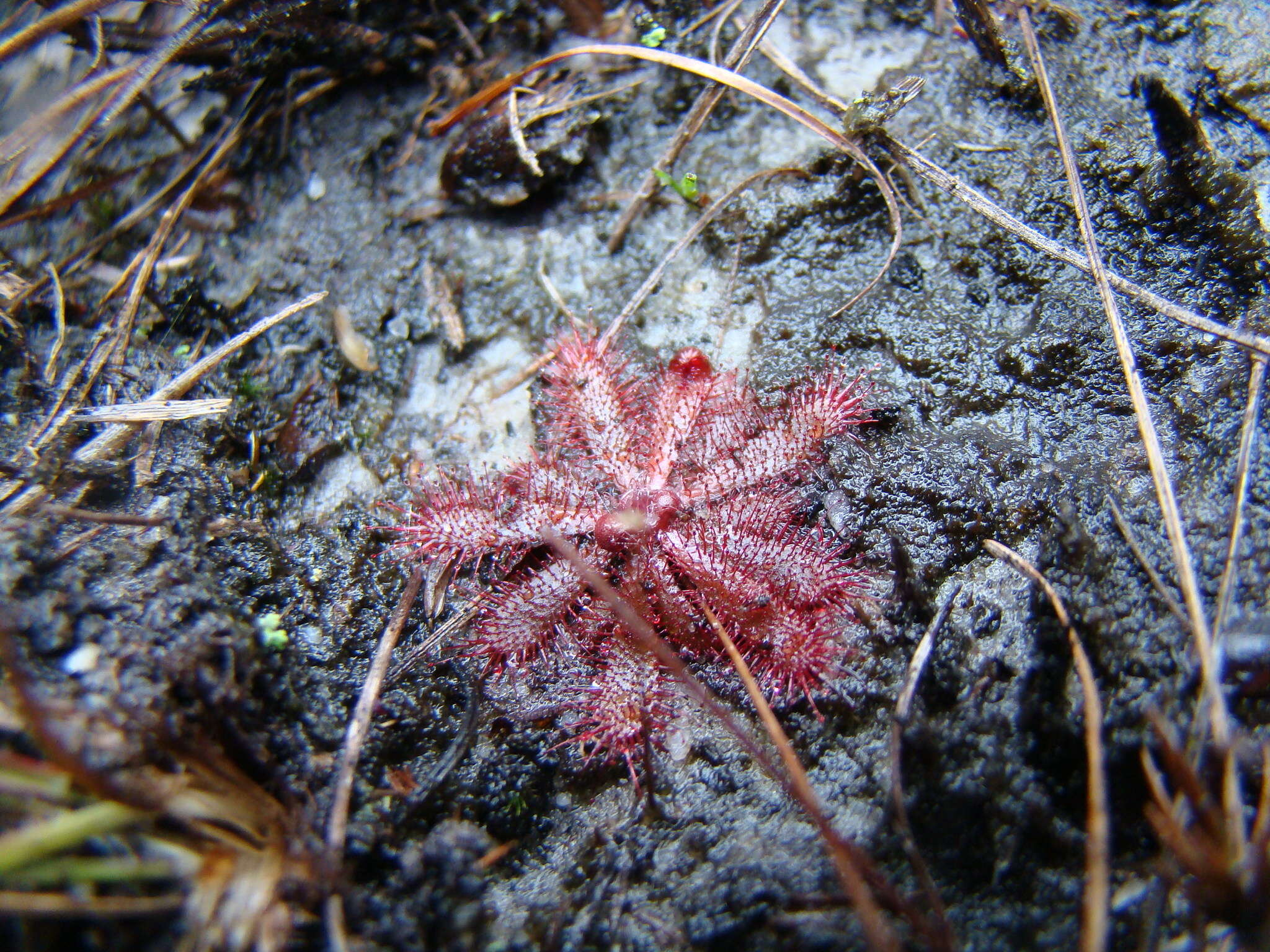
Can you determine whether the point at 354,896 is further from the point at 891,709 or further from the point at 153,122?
the point at 153,122

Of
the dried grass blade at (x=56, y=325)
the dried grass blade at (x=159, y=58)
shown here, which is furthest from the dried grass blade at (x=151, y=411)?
the dried grass blade at (x=159, y=58)

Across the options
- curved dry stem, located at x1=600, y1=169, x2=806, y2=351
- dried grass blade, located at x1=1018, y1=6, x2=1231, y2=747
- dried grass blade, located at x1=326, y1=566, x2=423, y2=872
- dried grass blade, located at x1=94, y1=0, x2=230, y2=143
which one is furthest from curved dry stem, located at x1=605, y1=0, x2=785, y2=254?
dried grass blade, located at x1=94, y1=0, x2=230, y2=143

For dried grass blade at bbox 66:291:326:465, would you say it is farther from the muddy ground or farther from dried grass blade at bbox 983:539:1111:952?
dried grass blade at bbox 983:539:1111:952

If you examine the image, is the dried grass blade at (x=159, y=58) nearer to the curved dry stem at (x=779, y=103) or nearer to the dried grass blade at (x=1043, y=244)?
the curved dry stem at (x=779, y=103)

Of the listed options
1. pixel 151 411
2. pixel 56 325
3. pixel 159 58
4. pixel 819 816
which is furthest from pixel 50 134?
pixel 819 816

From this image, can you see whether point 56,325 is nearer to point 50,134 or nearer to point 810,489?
point 50,134
